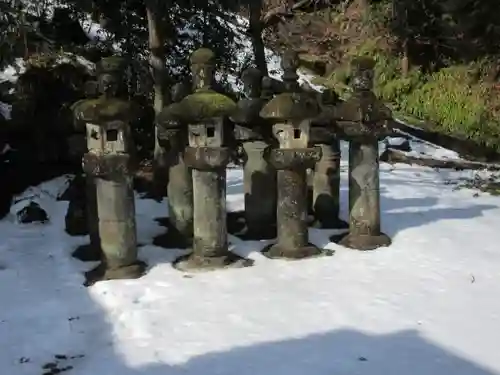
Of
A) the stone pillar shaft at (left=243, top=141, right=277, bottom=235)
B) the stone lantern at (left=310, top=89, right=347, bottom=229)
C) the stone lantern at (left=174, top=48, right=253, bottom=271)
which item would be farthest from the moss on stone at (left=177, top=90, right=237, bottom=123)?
the stone lantern at (left=310, top=89, right=347, bottom=229)

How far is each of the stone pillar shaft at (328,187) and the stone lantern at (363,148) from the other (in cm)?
61

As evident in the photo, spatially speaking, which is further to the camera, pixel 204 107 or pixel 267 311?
pixel 204 107

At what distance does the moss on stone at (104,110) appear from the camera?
21.0ft

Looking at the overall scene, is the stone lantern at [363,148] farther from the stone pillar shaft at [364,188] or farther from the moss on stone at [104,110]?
the moss on stone at [104,110]

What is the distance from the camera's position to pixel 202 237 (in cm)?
A: 686

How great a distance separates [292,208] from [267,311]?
148 centimetres

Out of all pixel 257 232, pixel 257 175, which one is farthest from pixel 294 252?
pixel 257 175

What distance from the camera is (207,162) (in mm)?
6660

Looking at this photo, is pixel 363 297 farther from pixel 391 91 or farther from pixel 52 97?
pixel 391 91

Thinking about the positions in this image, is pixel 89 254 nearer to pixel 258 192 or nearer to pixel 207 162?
pixel 207 162

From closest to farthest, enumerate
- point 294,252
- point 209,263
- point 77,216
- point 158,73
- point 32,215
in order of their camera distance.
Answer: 1. point 209,263
2. point 294,252
3. point 77,216
4. point 32,215
5. point 158,73

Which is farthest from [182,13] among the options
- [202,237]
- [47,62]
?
[202,237]

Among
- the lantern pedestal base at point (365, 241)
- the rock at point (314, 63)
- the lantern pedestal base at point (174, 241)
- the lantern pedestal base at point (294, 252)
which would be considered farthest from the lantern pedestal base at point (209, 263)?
the rock at point (314, 63)

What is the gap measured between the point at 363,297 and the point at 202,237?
64.8 inches
